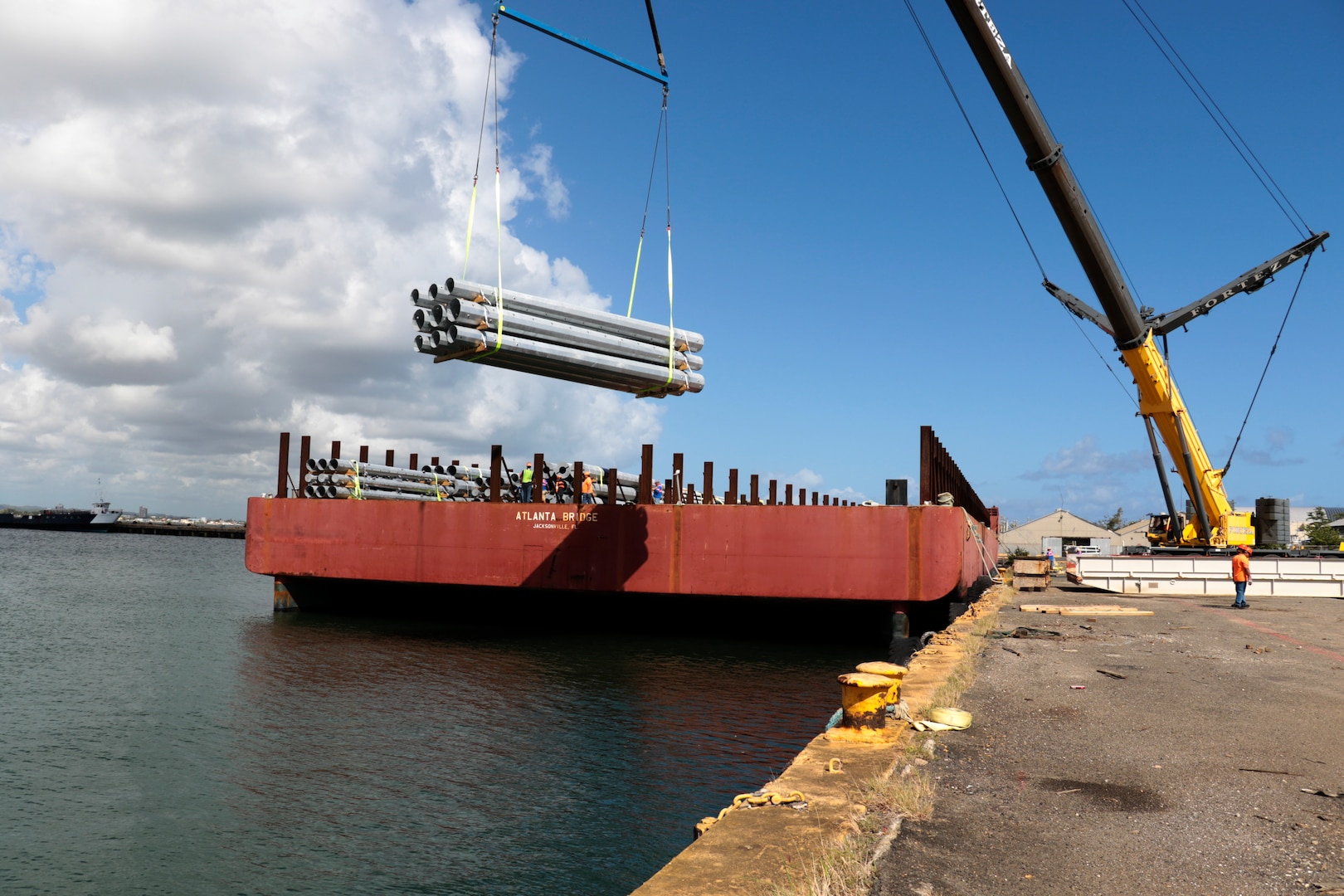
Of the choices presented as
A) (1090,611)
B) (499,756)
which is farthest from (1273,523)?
(499,756)

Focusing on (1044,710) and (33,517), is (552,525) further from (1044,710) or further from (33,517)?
(33,517)

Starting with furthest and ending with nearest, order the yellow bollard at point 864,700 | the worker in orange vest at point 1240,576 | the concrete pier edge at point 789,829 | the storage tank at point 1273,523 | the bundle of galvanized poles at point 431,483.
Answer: the storage tank at point 1273,523 → the bundle of galvanized poles at point 431,483 → the worker in orange vest at point 1240,576 → the yellow bollard at point 864,700 → the concrete pier edge at point 789,829

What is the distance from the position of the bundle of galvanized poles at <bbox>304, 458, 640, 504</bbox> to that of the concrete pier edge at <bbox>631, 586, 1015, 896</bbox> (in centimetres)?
1731

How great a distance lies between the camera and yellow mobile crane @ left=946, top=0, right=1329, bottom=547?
59.4 ft

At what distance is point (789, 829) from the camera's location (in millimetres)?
5184

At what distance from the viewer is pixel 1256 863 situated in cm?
484

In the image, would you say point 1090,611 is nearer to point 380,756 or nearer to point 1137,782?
point 1137,782

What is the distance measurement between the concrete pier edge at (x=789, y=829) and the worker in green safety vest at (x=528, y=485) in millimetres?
17877

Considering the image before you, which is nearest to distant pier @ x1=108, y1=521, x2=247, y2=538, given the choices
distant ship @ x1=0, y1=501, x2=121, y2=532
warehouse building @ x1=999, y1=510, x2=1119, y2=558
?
distant ship @ x1=0, y1=501, x2=121, y2=532

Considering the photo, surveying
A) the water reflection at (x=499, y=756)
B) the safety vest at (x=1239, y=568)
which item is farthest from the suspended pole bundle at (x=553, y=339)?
the safety vest at (x=1239, y=568)

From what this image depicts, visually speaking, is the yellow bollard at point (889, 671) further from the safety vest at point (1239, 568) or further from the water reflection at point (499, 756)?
the safety vest at point (1239, 568)

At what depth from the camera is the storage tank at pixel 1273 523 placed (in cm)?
2773

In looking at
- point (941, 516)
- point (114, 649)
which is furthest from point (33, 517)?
point (941, 516)

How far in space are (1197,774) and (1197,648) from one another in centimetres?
861
